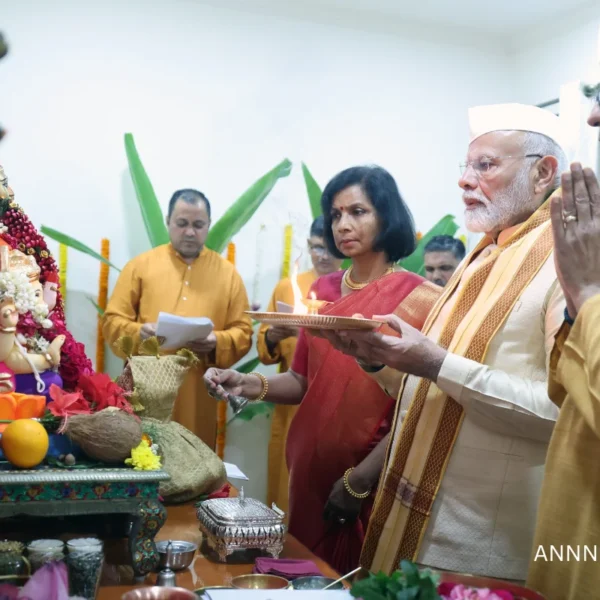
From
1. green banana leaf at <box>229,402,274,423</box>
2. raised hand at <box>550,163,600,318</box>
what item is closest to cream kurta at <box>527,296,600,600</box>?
raised hand at <box>550,163,600,318</box>

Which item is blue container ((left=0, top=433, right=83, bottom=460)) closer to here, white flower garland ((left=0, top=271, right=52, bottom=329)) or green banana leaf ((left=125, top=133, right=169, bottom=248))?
white flower garland ((left=0, top=271, right=52, bottom=329))

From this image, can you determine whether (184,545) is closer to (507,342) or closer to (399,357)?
(399,357)

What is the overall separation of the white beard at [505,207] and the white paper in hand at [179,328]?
1639 millimetres

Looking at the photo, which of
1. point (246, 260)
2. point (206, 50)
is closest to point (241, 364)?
point (246, 260)

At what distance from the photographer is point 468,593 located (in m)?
1.09

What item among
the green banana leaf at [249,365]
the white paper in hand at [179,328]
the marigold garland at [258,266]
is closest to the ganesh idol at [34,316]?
→ the white paper in hand at [179,328]

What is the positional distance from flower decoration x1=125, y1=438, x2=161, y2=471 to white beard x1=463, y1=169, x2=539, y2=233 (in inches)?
40.3

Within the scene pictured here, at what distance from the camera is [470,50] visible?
239 inches

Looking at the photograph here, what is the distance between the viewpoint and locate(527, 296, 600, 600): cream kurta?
1229 millimetres

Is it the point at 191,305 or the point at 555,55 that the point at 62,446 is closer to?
the point at 191,305

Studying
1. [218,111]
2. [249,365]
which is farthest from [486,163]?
[218,111]

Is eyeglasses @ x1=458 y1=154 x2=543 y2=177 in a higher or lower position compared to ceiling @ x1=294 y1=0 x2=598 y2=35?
lower

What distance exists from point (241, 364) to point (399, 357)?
366 centimetres

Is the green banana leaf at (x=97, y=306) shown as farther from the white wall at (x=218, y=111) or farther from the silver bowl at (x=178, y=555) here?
the silver bowl at (x=178, y=555)
